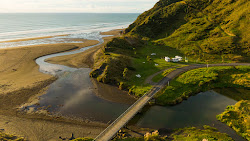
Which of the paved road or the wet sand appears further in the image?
the wet sand

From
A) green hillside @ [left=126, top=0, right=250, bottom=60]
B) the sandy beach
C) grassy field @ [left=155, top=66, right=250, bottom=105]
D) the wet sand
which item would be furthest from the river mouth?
green hillside @ [left=126, top=0, right=250, bottom=60]

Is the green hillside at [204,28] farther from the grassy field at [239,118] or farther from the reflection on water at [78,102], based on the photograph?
the reflection on water at [78,102]

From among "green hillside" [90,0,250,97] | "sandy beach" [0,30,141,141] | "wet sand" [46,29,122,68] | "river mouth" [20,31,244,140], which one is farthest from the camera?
"wet sand" [46,29,122,68]

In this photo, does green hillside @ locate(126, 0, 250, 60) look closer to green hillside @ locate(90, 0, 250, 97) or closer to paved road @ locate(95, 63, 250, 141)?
green hillside @ locate(90, 0, 250, 97)

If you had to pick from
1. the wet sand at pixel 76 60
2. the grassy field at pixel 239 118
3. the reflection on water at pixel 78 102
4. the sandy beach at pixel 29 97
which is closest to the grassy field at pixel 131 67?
the reflection on water at pixel 78 102

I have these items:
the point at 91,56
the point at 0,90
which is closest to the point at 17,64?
the point at 0,90
